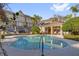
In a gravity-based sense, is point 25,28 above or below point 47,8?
below

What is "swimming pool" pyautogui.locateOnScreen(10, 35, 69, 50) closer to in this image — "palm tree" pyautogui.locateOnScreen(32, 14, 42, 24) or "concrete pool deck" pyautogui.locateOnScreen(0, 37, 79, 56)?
"concrete pool deck" pyautogui.locateOnScreen(0, 37, 79, 56)

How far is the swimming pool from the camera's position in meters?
3.65

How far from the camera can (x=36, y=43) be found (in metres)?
3.63

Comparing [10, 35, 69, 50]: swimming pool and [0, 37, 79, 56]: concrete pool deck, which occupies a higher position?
[10, 35, 69, 50]: swimming pool

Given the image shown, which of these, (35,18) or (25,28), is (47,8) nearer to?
(35,18)

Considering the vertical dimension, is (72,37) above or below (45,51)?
above

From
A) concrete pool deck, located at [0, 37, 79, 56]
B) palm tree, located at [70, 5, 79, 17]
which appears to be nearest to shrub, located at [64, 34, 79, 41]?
concrete pool deck, located at [0, 37, 79, 56]

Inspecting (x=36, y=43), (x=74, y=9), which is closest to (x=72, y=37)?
(x=74, y=9)

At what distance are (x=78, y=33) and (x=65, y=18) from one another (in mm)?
337

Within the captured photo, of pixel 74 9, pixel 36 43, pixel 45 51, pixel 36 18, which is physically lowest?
pixel 45 51

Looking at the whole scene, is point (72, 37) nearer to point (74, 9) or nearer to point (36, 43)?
point (74, 9)

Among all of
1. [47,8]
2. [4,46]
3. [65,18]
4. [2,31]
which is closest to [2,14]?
[2,31]

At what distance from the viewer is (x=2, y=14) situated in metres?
3.69

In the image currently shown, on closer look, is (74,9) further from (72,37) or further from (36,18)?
(36,18)
